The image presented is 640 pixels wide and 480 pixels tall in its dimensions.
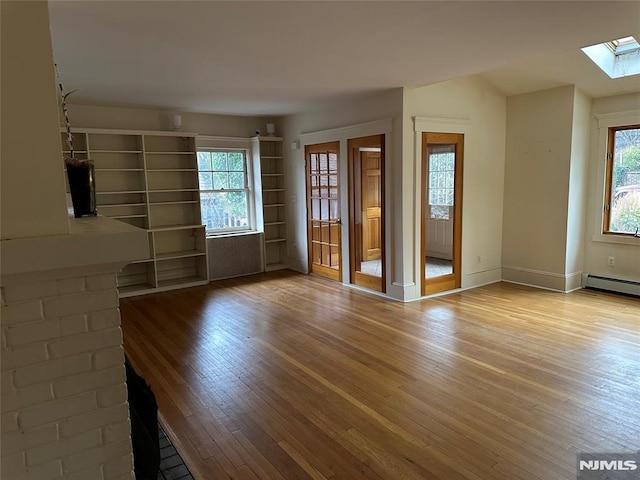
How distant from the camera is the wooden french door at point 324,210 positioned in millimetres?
6016

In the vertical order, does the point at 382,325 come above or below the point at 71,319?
below

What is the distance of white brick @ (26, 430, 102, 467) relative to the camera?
135 centimetres

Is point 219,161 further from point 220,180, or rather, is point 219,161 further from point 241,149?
point 241,149

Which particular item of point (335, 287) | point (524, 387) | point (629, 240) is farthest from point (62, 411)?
point (629, 240)

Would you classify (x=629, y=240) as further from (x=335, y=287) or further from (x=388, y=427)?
(x=388, y=427)

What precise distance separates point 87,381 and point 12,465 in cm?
31

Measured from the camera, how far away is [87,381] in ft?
4.61

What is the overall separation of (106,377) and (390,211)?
412cm

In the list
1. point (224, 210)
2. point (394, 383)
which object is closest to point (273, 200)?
point (224, 210)

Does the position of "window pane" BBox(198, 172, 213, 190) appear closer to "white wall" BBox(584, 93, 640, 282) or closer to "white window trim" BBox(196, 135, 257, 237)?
"white window trim" BBox(196, 135, 257, 237)

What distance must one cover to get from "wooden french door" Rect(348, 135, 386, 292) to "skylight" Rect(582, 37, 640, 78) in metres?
2.54

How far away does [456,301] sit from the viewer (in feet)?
16.9

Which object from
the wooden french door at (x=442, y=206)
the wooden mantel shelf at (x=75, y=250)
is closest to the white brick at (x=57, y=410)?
the wooden mantel shelf at (x=75, y=250)

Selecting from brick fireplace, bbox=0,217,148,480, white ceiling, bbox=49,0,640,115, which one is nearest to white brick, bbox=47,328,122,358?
brick fireplace, bbox=0,217,148,480
